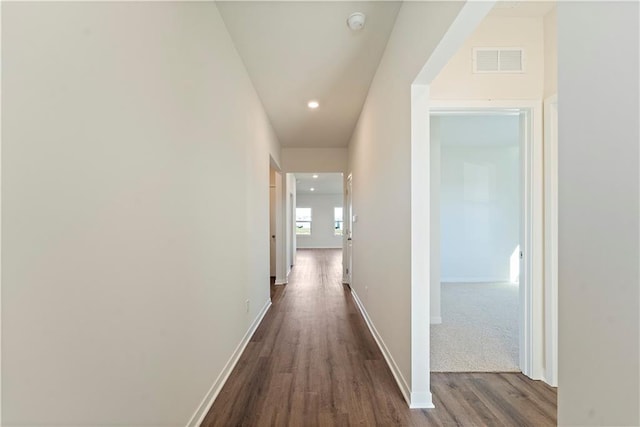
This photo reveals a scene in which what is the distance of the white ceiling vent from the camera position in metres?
2.06

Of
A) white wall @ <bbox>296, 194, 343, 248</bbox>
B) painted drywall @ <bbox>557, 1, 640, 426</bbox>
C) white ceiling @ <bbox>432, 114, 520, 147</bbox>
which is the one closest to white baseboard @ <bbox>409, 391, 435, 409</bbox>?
painted drywall @ <bbox>557, 1, 640, 426</bbox>

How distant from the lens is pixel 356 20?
1920mm

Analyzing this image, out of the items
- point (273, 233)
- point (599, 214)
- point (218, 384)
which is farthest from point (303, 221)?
point (599, 214)

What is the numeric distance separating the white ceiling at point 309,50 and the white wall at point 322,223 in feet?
27.2

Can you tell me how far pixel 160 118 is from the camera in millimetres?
1191

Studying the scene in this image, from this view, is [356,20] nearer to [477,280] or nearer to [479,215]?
[479,215]

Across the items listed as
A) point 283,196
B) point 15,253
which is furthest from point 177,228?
point 283,196

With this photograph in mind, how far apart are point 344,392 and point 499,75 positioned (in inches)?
106

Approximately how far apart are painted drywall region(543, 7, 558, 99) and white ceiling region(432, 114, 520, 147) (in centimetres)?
124

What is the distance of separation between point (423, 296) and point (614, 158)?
1300 millimetres

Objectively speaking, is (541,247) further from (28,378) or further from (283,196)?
(283,196)

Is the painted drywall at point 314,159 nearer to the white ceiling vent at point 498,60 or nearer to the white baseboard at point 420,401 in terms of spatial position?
the white ceiling vent at point 498,60

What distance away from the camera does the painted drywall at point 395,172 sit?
5.16 feet

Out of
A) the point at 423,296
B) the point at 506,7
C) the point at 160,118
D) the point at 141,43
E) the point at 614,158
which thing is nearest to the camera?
the point at 614,158
